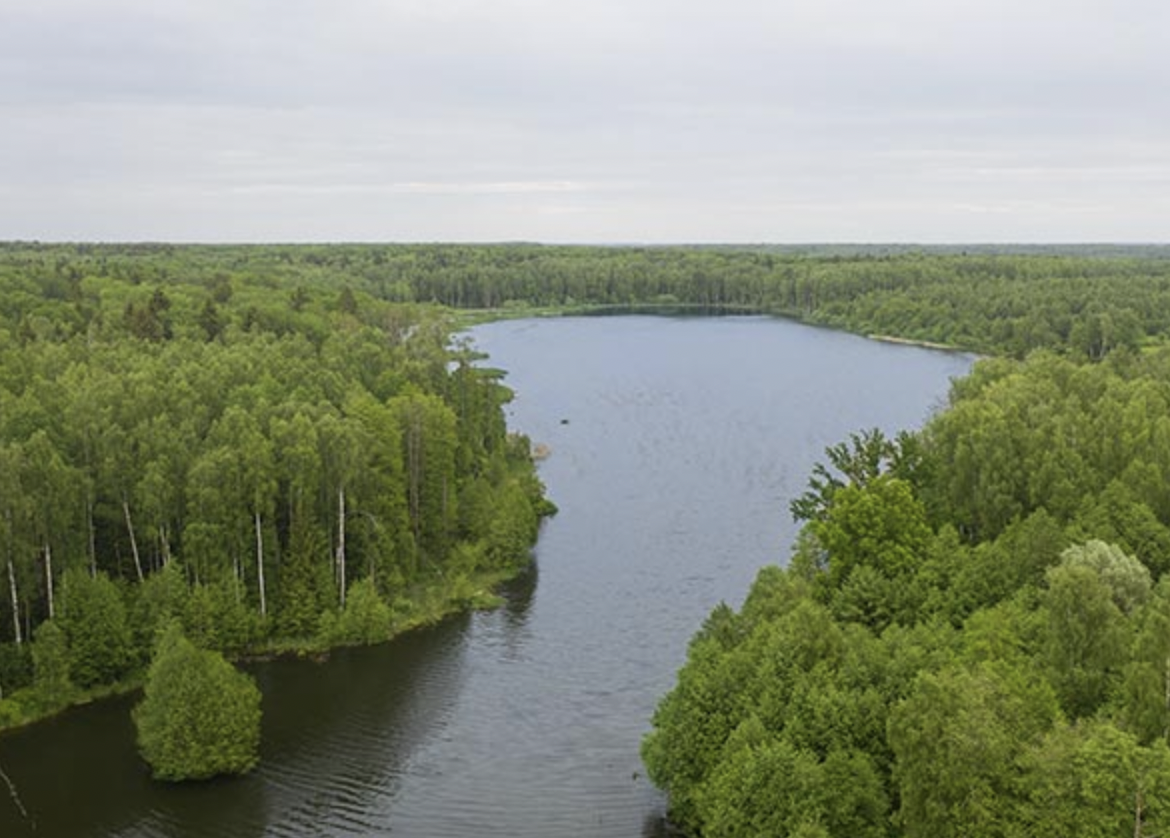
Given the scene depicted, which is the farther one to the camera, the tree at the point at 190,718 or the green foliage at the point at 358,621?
the green foliage at the point at 358,621

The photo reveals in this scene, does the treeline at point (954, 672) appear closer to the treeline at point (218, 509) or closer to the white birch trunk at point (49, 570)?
the treeline at point (218, 509)

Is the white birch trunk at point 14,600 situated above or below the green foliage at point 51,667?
above

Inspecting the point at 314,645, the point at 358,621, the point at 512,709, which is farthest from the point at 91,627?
the point at 512,709

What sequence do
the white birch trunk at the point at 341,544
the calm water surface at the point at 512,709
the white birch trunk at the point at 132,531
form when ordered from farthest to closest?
the white birch trunk at the point at 341,544 < the white birch trunk at the point at 132,531 < the calm water surface at the point at 512,709

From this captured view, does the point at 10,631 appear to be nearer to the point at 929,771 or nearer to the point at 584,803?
the point at 584,803

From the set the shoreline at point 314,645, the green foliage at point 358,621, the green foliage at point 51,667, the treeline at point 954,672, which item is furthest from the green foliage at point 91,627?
the treeline at point 954,672

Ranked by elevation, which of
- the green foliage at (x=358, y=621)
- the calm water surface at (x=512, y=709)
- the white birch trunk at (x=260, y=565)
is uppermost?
the white birch trunk at (x=260, y=565)

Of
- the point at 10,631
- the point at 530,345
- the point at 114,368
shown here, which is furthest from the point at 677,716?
the point at 530,345
